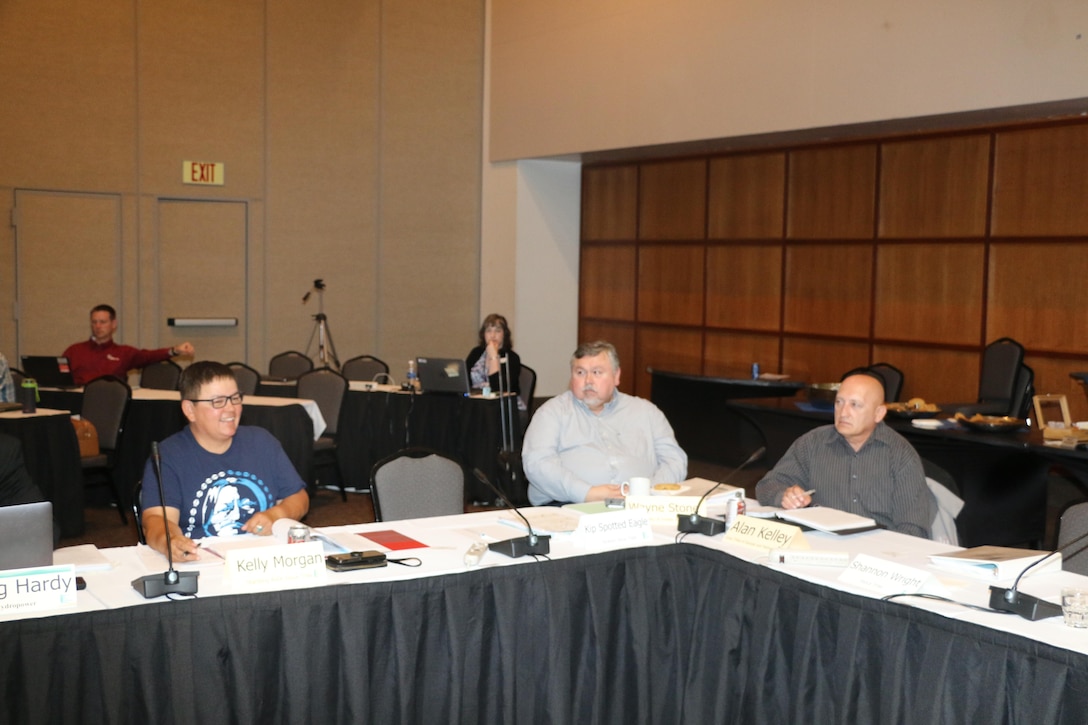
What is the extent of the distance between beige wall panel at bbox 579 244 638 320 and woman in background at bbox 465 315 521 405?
3.89m

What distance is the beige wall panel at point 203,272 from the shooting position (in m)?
10.5

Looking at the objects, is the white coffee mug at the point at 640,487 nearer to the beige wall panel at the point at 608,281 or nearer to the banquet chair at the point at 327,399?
the banquet chair at the point at 327,399

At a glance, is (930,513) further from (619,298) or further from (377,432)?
(619,298)

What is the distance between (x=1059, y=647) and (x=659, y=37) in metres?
8.02

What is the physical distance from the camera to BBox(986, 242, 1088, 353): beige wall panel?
7637 millimetres

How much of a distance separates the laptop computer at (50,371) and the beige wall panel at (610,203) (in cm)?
607

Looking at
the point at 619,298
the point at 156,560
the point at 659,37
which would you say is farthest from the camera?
the point at 619,298

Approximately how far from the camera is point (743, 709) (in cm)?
296

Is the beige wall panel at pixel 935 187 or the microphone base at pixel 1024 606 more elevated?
the beige wall panel at pixel 935 187

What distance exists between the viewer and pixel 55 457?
19.4 feet

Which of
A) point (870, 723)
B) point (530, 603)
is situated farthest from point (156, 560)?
point (870, 723)

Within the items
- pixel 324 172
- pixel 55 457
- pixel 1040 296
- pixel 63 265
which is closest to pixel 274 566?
pixel 55 457

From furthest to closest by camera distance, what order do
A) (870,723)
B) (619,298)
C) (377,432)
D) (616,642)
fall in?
(619,298), (377,432), (616,642), (870,723)

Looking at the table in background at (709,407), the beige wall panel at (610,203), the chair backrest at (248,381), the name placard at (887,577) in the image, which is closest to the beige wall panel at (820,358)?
the table in background at (709,407)
